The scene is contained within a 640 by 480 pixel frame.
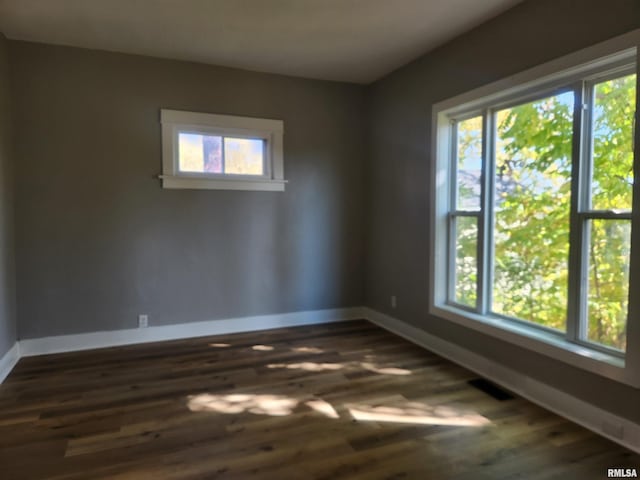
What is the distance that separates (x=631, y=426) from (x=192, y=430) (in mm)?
2374

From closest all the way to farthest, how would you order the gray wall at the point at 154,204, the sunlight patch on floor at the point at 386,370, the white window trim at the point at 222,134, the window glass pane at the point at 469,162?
the sunlight patch on floor at the point at 386,370 < the window glass pane at the point at 469,162 < the gray wall at the point at 154,204 < the white window trim at the point at 222,134

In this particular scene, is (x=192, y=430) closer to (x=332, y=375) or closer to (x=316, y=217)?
(x=332, y=375)

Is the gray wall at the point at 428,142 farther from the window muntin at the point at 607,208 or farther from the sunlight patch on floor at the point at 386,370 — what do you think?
the sunlight patch on floor at the point at 386,370

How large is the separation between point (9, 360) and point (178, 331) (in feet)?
4.29

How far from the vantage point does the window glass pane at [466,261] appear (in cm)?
332

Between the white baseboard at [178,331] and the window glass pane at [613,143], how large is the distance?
288 cm

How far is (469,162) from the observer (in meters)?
3.36

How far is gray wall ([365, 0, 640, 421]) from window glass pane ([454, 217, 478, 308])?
0.28 meters

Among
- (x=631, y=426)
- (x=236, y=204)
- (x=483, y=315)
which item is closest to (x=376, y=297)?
(x=483, y=315)

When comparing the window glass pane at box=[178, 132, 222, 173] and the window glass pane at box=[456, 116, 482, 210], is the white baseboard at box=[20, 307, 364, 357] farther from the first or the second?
the window glass pane at box=[456, 116, 482, 210]

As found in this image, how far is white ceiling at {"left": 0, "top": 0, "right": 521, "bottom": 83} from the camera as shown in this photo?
109 inches

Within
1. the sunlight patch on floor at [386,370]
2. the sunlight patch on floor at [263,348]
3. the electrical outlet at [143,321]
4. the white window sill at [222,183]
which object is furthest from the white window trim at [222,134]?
the sunlight patch on floor at [386,370]

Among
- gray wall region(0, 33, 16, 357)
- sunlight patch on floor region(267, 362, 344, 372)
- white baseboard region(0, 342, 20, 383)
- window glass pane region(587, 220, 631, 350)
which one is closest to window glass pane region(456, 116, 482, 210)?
window glass pane region(587, 220, 631, 350)

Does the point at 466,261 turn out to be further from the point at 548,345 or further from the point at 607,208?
the point at 607,208
